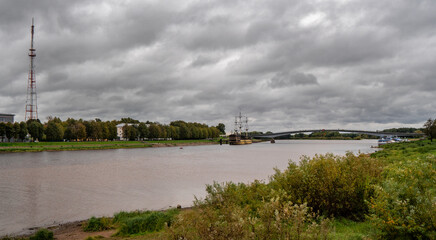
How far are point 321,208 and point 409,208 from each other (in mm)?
4466

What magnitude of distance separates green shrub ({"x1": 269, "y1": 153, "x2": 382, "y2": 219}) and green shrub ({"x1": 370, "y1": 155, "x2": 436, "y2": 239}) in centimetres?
287

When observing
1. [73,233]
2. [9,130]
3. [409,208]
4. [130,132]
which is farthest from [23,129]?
[409,208]

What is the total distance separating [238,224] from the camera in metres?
6.15

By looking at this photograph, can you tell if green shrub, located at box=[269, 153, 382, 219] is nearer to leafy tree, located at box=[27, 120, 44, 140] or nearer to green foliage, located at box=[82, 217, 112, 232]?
green foliage, located at box=[82, 217, 112, 232]

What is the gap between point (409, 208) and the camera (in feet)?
23.8

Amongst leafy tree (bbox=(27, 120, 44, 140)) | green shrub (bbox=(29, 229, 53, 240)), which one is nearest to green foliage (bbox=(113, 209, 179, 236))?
green shrub (bbox=(29, 229, 53, 240))

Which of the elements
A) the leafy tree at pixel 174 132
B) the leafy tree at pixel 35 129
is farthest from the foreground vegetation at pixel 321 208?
the leafy tree at pixel 174 132

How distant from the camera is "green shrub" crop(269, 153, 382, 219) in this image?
36.1 ft

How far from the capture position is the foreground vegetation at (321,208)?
21.6 feet

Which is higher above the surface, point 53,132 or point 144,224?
point 53,132

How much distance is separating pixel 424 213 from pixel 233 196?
743 centimetres

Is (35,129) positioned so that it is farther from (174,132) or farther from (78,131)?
(174,132)

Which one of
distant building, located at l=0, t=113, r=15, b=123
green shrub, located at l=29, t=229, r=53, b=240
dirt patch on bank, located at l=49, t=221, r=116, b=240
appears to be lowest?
dirt patch on bank, located at l=49, t=221, r=116, b=240

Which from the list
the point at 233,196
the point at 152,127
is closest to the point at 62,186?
the point at 233,196
